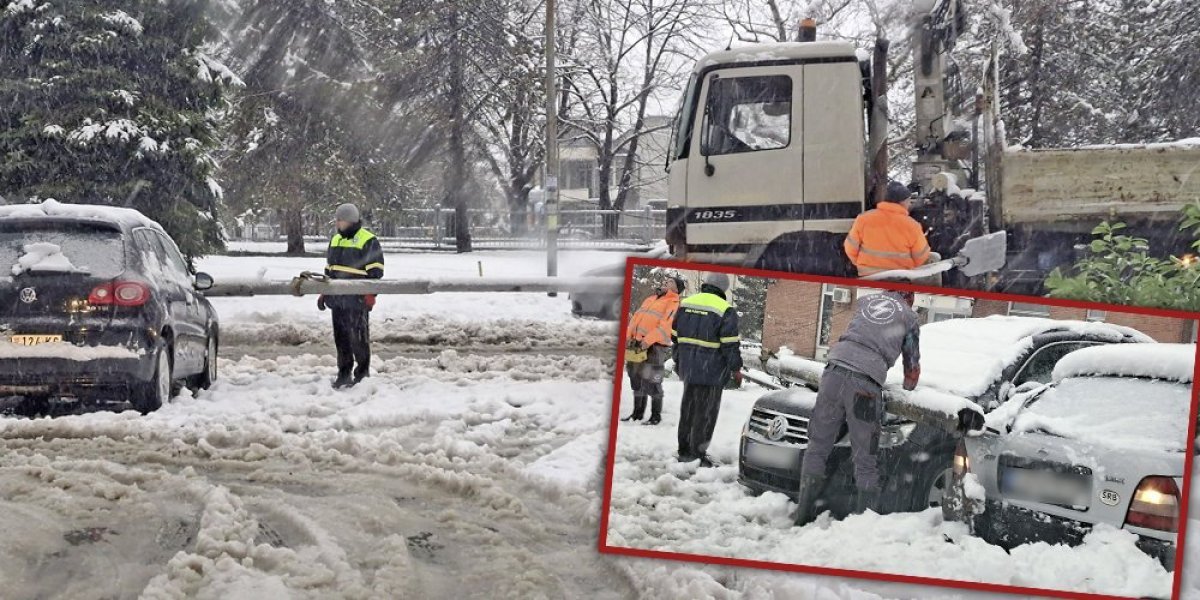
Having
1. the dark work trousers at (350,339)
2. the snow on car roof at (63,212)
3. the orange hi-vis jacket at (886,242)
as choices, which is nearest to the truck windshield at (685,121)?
the orange hi-vis jacket at (886,242)

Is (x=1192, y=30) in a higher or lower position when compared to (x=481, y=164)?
higher

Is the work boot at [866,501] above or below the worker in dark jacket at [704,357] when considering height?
below

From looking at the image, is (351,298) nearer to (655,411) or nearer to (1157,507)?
(655,411)

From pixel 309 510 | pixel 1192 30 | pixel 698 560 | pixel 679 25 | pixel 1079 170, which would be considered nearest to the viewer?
pixel 698 560

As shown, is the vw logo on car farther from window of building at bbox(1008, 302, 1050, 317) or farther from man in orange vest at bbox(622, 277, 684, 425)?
window of building at bbox(1008, 302, 1050, 317)

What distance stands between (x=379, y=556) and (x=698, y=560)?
1868mm

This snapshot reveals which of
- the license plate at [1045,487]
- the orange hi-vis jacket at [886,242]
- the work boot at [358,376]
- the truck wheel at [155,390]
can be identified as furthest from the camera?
the work boot at [358,376]

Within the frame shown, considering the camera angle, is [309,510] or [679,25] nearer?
[309,510]

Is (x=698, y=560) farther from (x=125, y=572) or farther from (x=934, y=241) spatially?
(x=934, y=241)

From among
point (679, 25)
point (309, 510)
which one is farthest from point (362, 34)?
A: point (309, 510)

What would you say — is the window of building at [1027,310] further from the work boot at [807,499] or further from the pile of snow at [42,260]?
the pile of snow at [42,260]

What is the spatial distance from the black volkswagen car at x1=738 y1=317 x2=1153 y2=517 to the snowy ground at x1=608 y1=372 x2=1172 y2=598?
0.31 feet

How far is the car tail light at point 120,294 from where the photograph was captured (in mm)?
7766

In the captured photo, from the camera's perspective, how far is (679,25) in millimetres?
36031
